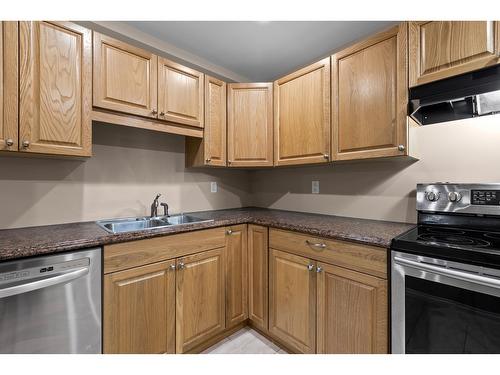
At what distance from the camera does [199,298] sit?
5.37ft

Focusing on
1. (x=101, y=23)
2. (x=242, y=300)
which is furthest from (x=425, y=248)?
(x=101, y=23)

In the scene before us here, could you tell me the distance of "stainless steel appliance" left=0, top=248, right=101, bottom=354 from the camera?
101cm

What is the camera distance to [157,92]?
1719 mm

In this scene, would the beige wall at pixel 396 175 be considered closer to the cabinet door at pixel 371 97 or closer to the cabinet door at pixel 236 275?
the cabinet door at pixel 371 97

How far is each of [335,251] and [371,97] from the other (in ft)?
3.38

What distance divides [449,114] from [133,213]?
92.7 inches

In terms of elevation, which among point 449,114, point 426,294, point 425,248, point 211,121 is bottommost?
point 426,294

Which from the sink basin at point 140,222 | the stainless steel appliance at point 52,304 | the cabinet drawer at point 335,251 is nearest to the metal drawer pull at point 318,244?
the cabinet drawer at point 335,251

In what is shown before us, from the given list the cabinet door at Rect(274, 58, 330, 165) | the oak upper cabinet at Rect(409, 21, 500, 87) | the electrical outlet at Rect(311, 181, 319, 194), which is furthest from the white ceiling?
the electrical outlet at Rect(311, 181, 319, 194)

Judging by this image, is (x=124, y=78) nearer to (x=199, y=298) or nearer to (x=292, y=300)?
(x=199, y=298)

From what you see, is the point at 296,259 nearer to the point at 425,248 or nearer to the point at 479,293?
the point at 425,248

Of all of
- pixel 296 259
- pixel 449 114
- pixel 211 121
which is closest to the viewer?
pixel 449 114

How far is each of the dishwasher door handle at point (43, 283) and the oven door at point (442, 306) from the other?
5.10 feet

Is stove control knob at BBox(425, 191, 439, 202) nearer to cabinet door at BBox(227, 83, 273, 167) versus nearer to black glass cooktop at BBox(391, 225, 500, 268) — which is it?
black glass cooktop at BBox(391, 225, 500, 268)
